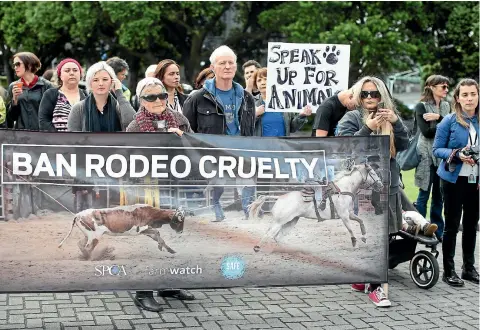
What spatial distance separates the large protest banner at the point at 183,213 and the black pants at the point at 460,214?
5.04 ft

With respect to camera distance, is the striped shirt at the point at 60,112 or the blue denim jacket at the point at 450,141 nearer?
the blue denim jacket at the point at 450,141

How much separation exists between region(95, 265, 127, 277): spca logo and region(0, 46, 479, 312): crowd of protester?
438mm

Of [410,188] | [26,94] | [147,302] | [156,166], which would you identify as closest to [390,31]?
[410,188]

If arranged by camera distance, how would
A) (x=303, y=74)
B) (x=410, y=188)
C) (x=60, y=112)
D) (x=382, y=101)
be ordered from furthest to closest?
(x=410, y=188) < (x=303, y=74) < (x=60, y=112) < (x=382, y=101)

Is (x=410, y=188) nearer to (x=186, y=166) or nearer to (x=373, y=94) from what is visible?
(x=373, y=94)

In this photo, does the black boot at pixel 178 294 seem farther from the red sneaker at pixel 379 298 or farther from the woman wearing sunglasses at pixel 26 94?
the woman wearing sunglasses at pixel 26 94

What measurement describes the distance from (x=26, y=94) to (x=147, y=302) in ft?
13.5

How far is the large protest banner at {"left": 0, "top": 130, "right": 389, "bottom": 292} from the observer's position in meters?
5.37

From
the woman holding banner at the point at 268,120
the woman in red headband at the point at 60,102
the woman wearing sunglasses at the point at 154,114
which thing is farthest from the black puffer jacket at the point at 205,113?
the woman holding banner at the point at 268,120

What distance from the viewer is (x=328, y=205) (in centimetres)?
590

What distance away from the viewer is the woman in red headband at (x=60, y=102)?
770 centimetres

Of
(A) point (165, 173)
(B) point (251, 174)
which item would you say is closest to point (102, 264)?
(A) point (165, 173)

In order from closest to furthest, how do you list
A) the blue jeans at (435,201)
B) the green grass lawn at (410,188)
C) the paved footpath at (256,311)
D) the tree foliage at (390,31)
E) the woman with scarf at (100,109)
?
the paved footpath at (256,311), the woman with scarf at (100,109), the blue jeans at (435,201), the green grass lawn at (410,188), the tree foliage at (390,31)

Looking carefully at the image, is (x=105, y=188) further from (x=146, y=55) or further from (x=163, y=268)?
(x=146, y=55)
